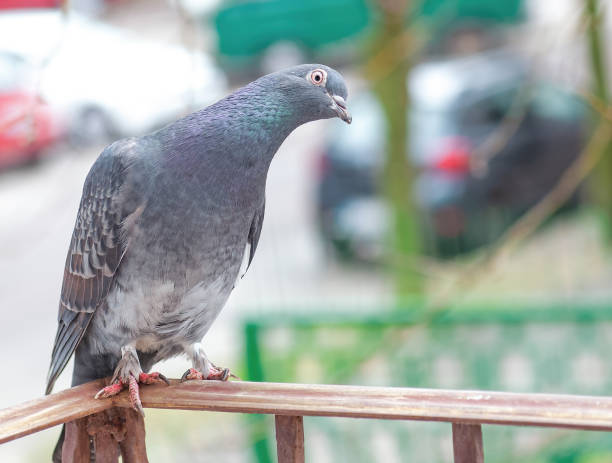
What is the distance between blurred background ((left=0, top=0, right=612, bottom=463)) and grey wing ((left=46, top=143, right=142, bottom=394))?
42cm

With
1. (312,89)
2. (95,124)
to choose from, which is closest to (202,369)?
(312,89)

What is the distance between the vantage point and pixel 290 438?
1.76m

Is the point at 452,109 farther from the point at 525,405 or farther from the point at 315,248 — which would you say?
the point at 525,405

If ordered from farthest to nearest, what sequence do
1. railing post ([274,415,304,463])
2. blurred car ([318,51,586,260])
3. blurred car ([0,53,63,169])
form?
1. blurred car ([0,53,63,169])
2. blurred car ([318,51,586,260])
3. railing post ([274,415,304,463])

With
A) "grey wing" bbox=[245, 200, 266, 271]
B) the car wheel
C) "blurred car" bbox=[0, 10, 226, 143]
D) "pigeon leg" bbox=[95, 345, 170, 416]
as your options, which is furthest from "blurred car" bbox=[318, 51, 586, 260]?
"pigeon leg" bbox=[95, 345, 170, 416]

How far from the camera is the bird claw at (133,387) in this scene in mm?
1934

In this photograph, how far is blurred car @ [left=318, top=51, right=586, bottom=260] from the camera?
24.5 feet

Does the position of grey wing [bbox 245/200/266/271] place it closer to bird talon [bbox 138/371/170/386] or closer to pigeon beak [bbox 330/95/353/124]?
pigeon beak [bbox 330/95/353/124]

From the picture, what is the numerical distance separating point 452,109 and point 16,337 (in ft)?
13.5

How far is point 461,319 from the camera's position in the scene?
3.81 m

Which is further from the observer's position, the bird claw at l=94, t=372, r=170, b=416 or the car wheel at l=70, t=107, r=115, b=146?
the car wheel at l=70, t=107, r=115, b=146

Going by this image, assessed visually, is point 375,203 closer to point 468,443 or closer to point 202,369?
point 202,369

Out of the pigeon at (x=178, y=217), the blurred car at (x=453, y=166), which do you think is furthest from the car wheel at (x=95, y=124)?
the pigeon at (x=178, y=217)

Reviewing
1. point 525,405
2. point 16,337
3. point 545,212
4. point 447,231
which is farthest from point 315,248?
point 525,405
